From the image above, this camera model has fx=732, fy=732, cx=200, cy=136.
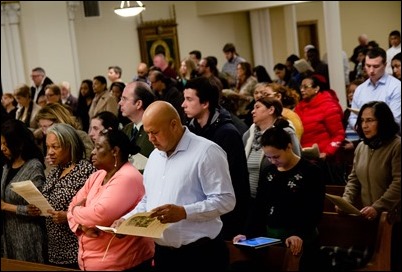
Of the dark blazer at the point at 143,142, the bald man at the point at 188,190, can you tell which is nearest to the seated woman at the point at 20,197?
the dark blazer at the point at 143,142

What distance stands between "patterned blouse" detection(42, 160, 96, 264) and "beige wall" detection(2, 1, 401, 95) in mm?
8142

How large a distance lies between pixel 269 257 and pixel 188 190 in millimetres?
602

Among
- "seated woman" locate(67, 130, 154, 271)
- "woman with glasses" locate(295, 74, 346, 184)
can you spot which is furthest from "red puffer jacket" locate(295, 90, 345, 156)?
"seated woman" locate(67, 130, 154, 271)

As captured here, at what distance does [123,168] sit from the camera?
4.11 meters

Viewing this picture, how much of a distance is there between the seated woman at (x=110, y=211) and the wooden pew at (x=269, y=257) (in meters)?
0.53

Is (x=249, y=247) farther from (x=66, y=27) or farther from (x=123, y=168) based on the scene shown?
(x=66, y=27)

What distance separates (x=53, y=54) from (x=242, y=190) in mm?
8665

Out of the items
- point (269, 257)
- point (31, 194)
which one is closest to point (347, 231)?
point (269, 257)

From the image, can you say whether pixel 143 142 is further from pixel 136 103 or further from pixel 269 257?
pixel 269 257

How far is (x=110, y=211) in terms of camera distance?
3977mm

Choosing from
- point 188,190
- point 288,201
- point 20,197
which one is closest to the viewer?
point 188,190

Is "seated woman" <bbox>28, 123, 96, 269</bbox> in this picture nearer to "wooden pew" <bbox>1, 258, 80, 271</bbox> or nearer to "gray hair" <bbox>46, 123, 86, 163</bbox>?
"gray hair" <bbox>46, 123, 86, 163</bbox>

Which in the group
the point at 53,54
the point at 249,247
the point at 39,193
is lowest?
the point at 249,247

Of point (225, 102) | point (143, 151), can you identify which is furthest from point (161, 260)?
point (225, 102)
